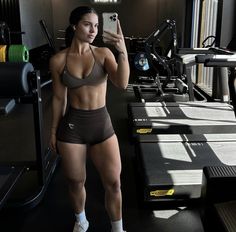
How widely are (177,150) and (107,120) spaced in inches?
48.8

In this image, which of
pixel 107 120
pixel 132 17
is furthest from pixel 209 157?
pixel 132 17

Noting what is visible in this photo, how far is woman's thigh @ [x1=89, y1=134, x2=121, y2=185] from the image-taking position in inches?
66.2

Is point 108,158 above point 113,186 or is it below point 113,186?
above

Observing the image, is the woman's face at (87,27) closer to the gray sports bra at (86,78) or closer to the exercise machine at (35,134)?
the gray sports bra at (86,78)

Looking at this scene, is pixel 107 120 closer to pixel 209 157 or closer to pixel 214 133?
pixel 209 157

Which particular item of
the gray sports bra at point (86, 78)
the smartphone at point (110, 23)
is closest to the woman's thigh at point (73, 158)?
the gray sports bra at point (86, 78)

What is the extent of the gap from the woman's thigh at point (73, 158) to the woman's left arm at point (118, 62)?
1.34 ft

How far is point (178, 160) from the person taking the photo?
8.42ft

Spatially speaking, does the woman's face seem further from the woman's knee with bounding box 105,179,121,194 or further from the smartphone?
the woman's knee with bounding box 105,179,121,194

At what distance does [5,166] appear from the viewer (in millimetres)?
2441

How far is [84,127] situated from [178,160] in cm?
118

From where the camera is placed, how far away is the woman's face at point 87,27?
1473 mm

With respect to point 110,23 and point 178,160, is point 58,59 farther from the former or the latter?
point 178,160

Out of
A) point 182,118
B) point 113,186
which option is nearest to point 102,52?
point 113,186
